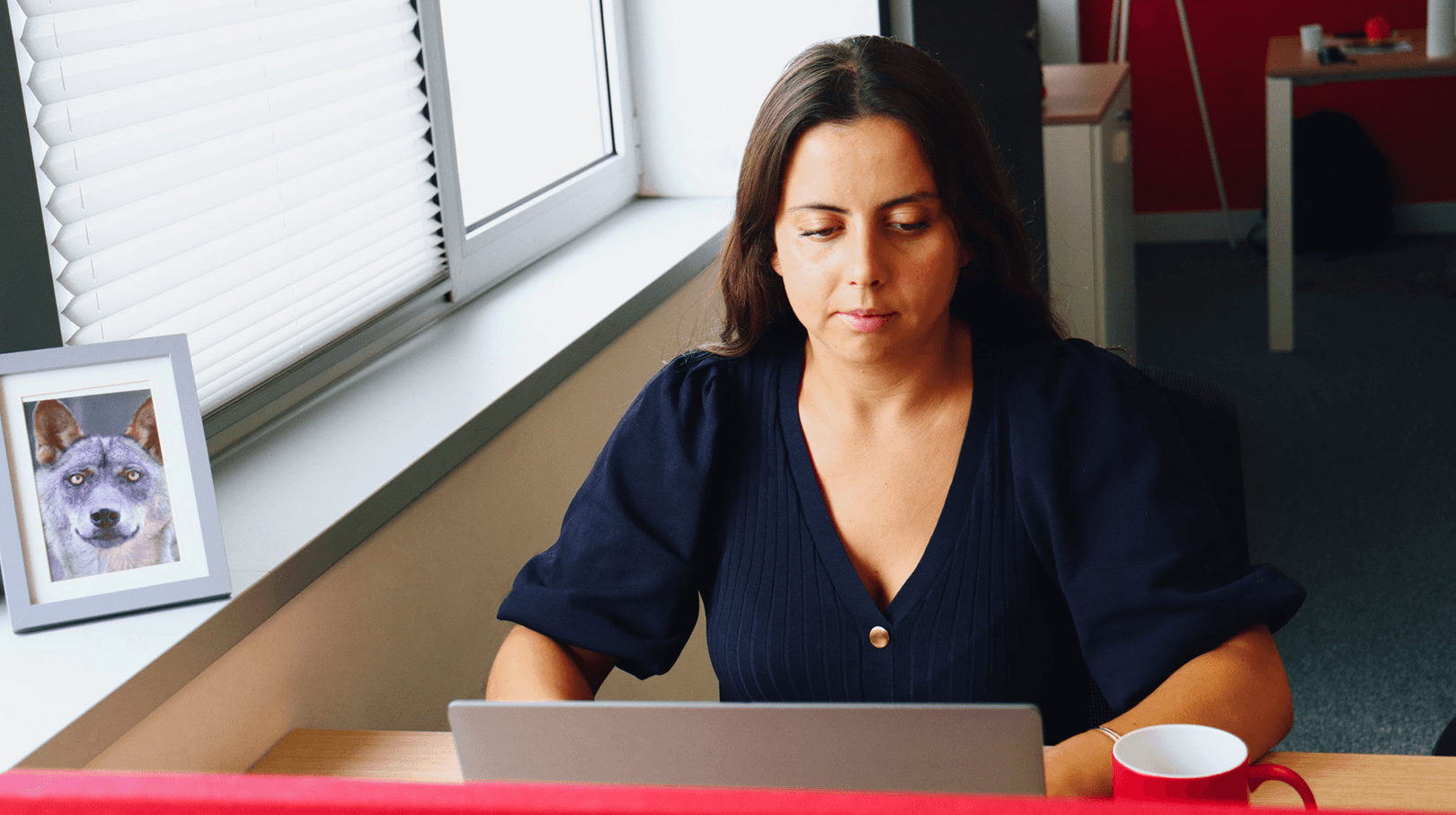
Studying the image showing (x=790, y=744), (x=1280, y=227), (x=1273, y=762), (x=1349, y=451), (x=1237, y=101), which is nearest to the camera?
(x=790, y=744)

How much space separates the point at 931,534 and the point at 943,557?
1.1 inches

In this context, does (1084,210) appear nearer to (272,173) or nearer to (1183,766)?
(272,173)

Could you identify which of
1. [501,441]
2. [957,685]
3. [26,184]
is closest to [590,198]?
[501,441]

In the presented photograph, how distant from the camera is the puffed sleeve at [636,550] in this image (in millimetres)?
1170

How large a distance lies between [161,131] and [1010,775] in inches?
41.8

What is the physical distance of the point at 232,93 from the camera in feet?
4.67

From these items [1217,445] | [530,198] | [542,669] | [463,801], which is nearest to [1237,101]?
[530,198]

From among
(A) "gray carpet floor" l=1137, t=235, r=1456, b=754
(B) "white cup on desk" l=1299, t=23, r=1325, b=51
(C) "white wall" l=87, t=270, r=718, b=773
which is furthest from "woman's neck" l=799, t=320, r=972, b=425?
(B) "white cup on desk" l=1299, t=23, r=1325, b=51

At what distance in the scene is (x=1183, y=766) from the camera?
29.2 inches

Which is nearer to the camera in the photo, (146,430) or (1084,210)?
(146,430)

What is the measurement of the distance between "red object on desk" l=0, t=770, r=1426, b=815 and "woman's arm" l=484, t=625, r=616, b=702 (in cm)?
79

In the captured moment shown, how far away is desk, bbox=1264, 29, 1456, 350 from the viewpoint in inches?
149

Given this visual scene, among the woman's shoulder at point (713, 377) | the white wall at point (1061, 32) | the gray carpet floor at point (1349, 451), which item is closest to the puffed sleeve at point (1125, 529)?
the woman's shoulder at point (713, 377)

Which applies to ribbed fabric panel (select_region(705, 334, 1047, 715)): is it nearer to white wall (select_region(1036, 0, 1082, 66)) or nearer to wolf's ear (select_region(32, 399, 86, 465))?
wolf's ear (select_region(32, 399, 86, 465))
